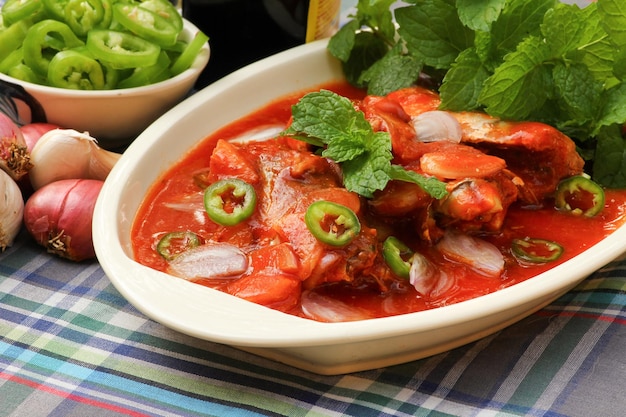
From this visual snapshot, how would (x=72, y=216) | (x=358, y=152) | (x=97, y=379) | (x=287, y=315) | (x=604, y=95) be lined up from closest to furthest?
(x=287, y=315) < (x=97, y=379) < (x=358, y=152) < (x=72, y=216) < (x=604, y=95)

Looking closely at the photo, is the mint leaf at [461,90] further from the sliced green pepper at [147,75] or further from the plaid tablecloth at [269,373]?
the sliced green pepper at [147,75]

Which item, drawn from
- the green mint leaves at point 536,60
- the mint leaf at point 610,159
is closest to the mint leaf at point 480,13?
the green mint leaves at point 536,60

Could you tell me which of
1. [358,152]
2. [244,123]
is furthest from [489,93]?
[244,123]

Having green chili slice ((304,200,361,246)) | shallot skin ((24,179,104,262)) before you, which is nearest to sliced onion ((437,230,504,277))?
green chili slice ((304,200,361,246))

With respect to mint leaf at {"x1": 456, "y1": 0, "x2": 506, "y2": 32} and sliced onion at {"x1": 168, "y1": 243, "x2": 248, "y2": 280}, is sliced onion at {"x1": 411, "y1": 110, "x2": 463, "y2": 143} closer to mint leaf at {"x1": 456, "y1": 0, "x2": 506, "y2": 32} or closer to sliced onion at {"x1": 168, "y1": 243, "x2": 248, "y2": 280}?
mint leaf at {"x1": 456, "y1": 0, "x2": 506, "y2": 32}

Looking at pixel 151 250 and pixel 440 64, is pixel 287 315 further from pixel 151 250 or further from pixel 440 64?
pixel 440 64

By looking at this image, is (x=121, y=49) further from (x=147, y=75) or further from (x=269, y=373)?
(x=269, y=373)

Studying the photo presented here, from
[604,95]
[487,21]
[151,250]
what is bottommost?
[151,250]
